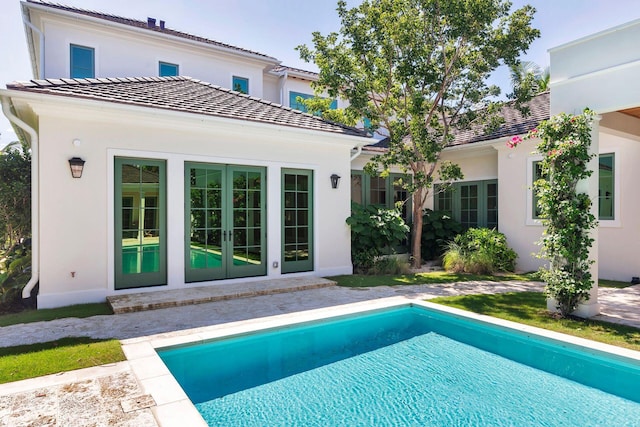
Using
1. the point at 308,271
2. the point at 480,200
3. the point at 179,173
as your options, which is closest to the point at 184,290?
the point at 179,173

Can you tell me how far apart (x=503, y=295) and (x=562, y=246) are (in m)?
2.79

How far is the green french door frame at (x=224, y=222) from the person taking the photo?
9.68 metres

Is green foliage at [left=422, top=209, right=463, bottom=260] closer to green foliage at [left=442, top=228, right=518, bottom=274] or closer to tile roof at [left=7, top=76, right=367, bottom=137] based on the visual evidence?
green foliage at [left=442, top=228, right=518, bottom=274]

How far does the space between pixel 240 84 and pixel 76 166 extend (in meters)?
12.0

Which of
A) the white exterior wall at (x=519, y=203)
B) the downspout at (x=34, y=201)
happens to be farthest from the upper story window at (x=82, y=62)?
the white exterior wall at (x=519, y=203)

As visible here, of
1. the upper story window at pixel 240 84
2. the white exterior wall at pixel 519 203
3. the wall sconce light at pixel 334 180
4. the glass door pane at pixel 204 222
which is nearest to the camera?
the glass door pane at pixel 204 222

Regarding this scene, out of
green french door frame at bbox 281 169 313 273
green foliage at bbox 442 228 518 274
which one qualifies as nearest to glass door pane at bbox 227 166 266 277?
green french door frame at bbox 281 169 313 273

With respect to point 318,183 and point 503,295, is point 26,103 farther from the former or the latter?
point 503,295

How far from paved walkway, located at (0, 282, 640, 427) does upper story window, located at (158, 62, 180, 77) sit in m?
12.5

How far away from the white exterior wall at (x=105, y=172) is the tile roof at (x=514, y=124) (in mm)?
5912

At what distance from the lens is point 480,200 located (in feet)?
50.4

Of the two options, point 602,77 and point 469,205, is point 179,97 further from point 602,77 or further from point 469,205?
point 469,205

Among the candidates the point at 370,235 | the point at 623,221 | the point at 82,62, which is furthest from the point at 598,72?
the point at 82,62

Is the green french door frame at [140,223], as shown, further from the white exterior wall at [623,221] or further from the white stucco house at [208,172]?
the white exterior wall at [623,221]
